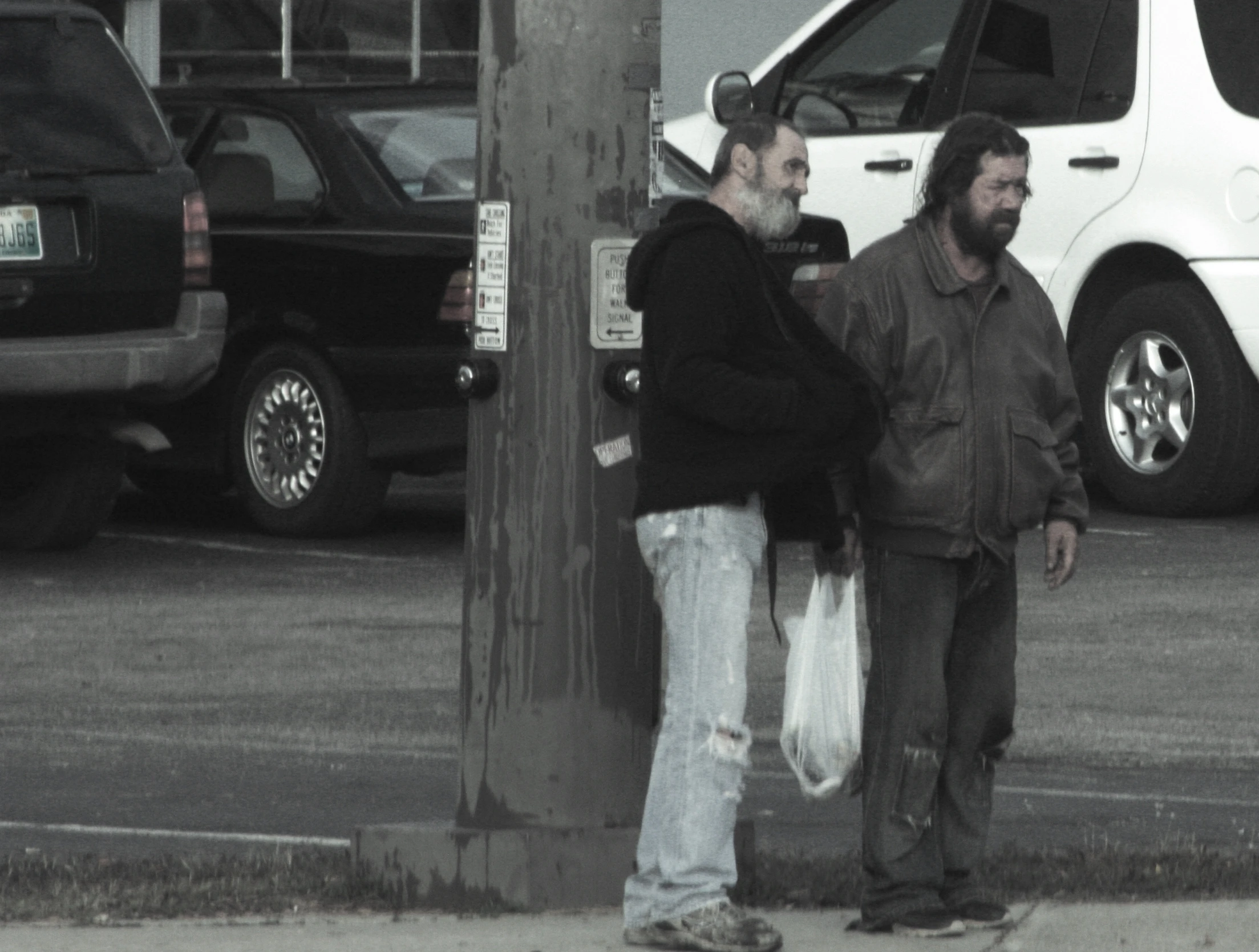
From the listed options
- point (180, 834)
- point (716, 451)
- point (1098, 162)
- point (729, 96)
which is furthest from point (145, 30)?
point (716, 451)

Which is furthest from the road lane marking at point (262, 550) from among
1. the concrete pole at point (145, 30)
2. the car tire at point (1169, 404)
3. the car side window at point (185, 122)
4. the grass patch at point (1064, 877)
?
the concrete pole at point (145, 30)

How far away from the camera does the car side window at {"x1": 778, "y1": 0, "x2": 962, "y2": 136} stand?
12406 millimetres

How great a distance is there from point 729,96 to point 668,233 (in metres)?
6.34

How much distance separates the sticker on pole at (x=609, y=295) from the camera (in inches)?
225

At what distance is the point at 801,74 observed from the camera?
12742 millimetres

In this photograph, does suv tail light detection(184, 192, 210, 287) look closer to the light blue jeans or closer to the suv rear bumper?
the suv rear bumper

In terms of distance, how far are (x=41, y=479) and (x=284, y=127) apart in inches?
63.0

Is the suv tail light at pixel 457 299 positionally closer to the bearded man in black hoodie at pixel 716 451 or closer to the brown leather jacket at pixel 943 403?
the brown leather jacket at pixel 943 403

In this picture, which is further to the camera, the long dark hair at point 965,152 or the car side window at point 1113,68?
the car side window at point 1113,68

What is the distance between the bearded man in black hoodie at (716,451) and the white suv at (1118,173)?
597 cm

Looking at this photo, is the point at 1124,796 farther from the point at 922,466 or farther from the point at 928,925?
the point at 922,466

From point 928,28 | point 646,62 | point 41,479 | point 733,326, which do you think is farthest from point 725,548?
point 928,28

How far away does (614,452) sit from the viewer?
5.75 metres

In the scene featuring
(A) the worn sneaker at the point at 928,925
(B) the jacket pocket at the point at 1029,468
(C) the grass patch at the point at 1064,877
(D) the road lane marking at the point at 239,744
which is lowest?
(D) the road lane marking at the point at 239,744
